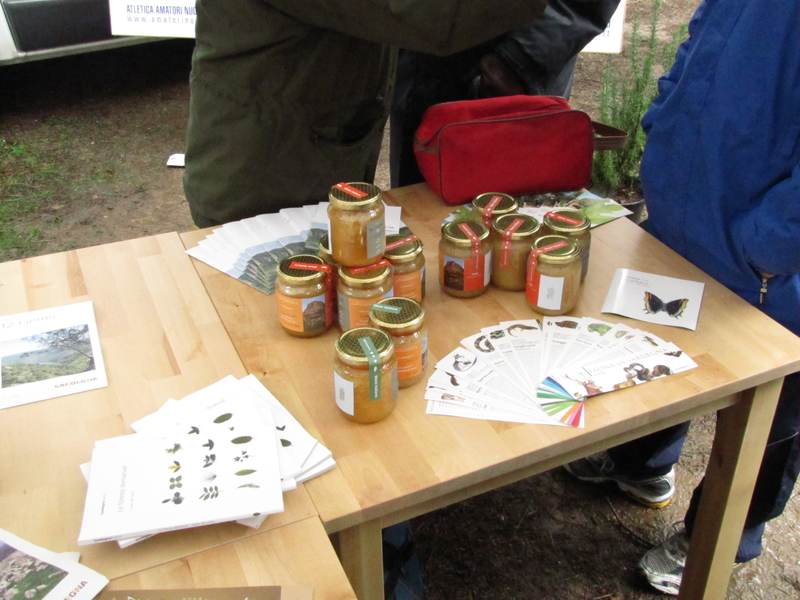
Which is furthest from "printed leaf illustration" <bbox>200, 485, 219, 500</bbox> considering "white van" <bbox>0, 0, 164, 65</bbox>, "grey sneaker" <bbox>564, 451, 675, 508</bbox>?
"white van" <bbox>0, 0, 164, 65</bbox>

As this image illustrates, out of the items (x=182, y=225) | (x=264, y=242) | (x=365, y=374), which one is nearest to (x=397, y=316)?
(x=365, y=374)

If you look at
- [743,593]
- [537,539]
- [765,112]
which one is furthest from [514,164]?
[743,593]

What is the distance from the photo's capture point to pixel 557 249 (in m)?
1.33

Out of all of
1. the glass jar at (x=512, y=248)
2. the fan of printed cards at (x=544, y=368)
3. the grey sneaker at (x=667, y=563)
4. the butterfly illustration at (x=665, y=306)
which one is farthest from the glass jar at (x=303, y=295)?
the grey sneaker at (x=667, y=563)

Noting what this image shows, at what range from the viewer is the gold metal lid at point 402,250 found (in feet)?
4.37

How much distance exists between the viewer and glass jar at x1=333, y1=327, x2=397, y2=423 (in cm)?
107

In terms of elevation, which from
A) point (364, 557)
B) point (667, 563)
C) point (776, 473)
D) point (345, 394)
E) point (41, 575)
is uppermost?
point (345, 394)

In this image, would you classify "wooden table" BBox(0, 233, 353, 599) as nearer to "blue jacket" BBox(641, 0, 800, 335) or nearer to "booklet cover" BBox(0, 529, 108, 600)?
"booklet cover" BBox(0, 529, 108, 600)

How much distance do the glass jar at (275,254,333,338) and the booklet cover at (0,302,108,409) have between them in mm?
342

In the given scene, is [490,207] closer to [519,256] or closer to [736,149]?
[519,256]

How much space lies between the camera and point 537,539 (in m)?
1.98

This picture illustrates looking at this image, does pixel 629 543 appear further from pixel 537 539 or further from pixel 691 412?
pixel 691 412

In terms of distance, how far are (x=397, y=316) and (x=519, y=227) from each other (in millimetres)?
395

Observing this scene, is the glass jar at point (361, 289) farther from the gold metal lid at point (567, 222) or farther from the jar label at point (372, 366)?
the gold metal lid at point (567, 222)
